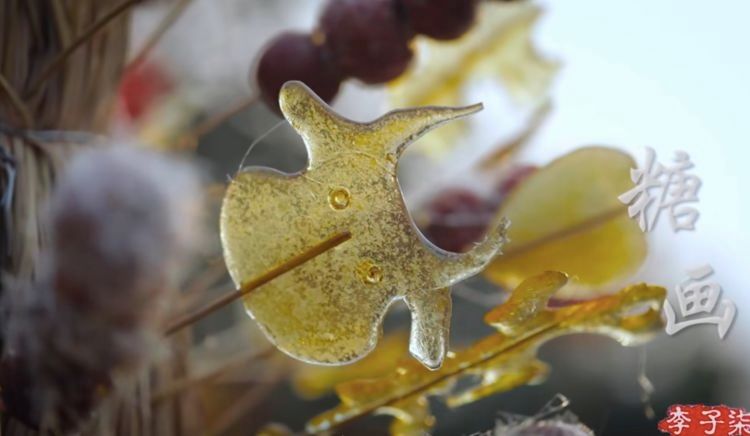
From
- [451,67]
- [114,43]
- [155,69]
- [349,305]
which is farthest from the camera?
[155,69]

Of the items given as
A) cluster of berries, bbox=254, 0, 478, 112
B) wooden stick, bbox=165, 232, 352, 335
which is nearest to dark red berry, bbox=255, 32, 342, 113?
cluster of berries, bbox=254, 0, 478, 112

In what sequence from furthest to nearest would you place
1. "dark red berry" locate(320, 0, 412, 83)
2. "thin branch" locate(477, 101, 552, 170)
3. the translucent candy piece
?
1. "thin branch" locate(477, 101, 552, 170)
2. "dark red berry" locate(320, 0, 412, 83)
3. the translucent candy piece

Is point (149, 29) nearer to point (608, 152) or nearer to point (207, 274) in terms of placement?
point (207, 274)

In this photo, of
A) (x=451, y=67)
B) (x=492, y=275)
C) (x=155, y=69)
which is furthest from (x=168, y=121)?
(x=492, y=275)

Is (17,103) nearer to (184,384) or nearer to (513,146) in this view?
(184,384)

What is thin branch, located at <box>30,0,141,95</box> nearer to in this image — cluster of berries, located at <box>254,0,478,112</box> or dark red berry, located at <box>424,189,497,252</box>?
cluster of berries, located at <box>254,0,478,112</box>

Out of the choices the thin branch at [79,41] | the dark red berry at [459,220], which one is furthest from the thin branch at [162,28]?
the dark red berry at [459,220]

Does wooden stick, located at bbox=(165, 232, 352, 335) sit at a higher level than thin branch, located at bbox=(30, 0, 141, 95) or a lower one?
lower

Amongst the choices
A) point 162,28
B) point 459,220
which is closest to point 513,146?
point 459,220
